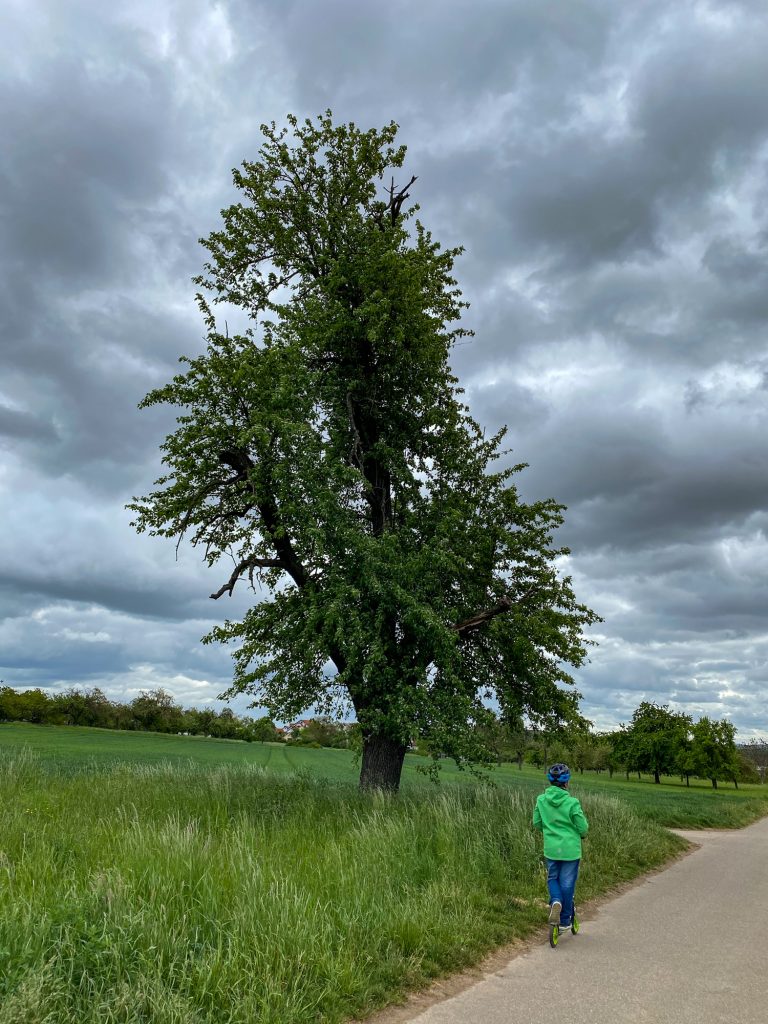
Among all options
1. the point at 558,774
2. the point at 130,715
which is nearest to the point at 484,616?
the point at 558,774

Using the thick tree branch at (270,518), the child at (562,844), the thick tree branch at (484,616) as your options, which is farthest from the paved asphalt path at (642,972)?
the thick tree branch at (270,518)

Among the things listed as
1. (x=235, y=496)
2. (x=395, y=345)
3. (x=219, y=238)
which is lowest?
(x=235, y=496)

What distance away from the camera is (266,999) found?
4.53 m

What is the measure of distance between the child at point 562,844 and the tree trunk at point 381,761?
7.64 m

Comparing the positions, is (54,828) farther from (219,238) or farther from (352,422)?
(219,238)

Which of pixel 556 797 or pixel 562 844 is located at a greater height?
pixel 556 797

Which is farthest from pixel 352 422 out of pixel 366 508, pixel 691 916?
pixel 691 916

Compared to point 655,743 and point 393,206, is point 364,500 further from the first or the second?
point 655,743

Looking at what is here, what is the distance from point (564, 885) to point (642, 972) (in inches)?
47.4

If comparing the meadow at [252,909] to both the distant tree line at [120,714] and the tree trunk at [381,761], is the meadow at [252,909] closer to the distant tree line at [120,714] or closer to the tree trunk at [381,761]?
the tree trunk at [381,761]

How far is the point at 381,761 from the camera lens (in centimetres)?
1511

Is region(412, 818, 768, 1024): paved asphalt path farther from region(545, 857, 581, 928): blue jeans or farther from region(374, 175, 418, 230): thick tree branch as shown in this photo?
region(374, 175, 418, 230): thick tree branch

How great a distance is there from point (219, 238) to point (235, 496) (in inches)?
308

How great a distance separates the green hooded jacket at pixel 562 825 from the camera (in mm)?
7285
